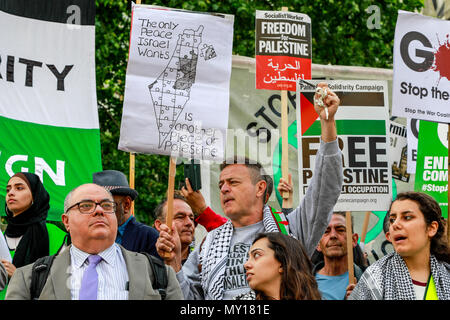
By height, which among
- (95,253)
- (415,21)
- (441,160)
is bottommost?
(95,253)

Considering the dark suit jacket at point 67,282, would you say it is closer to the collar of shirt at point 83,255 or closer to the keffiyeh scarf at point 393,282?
the collar of shirt at point 83,255

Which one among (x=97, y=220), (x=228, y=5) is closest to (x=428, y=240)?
(x=97, y=220)

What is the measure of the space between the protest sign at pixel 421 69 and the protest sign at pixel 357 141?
1.29ft

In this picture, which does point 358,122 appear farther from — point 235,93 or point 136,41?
point 235,93

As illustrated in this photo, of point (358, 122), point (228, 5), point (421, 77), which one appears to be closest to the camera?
point (358, 122)

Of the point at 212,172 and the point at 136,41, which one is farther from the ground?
the point at 136,41

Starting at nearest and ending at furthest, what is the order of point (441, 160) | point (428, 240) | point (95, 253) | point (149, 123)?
1. point (95, 253)
2. point (428, 240)
3. point (149, 123)
4. point (441, 160)

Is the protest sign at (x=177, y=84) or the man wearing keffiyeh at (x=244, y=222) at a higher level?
the protest sign at (x=177, y=84)

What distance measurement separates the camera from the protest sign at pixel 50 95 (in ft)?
21.9

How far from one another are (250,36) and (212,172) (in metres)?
4.91

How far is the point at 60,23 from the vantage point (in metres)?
7.11

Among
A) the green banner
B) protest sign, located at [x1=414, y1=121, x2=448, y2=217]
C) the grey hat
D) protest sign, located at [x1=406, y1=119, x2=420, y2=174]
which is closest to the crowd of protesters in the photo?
the grey hat

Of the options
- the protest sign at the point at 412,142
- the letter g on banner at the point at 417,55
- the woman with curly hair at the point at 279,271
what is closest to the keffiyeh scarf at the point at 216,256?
the woman with curly hair at the point at 279,271

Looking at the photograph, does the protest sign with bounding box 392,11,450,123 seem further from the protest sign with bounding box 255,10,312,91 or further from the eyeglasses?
the eyeglasses
